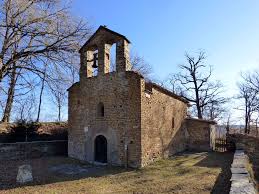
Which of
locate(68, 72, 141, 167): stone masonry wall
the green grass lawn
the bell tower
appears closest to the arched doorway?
locate(68, 72, 141, 167): stone masonry wall

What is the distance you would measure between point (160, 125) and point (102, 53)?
16.1 feet

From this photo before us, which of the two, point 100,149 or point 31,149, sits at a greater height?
point 100,149

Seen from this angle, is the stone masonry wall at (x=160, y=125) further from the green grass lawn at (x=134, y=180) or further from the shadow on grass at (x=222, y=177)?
the shadow on grass at (x=222, y=177)

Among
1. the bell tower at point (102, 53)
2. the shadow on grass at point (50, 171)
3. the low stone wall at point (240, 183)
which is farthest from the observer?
the bell tower at point (102, 53)

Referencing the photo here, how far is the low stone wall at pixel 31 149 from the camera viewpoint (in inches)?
595

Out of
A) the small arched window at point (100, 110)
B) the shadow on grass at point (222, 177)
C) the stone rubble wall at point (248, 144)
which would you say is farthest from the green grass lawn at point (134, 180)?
the stone rubble wall at point (248, 144)

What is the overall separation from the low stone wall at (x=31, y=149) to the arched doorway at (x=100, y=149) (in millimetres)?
3558

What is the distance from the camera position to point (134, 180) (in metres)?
10.6

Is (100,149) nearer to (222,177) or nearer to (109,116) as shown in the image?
(109,116)

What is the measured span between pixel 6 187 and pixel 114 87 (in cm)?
644

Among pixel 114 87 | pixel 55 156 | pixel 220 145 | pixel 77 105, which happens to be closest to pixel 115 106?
pixel 114 87

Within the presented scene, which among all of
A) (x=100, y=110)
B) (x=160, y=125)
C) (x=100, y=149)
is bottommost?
(x=100, y=149)

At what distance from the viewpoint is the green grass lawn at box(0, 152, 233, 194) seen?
9188 mm

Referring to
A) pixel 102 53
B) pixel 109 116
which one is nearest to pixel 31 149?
pixel 109 116
